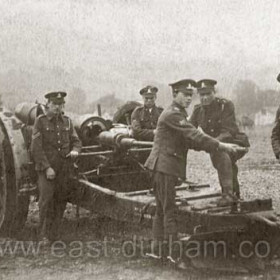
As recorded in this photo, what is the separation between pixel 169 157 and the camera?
5.05 metres

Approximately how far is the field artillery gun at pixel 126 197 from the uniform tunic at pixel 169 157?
5.1 inches

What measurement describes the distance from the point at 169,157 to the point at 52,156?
5.27 ft

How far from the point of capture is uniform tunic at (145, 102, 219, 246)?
16.2ft


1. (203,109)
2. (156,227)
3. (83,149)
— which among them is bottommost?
→ (156,227)

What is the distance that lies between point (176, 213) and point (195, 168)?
7.58 m

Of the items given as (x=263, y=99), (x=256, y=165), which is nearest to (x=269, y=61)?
(x=263, y=99)

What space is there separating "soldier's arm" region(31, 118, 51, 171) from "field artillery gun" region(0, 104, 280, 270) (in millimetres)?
156

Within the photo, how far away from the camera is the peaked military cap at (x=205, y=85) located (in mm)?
5858

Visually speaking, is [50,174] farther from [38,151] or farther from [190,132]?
[190,132]

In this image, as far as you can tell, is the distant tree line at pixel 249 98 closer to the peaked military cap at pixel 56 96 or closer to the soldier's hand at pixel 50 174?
the peaked military cap at pixel 56 96

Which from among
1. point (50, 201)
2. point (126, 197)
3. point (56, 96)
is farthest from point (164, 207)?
point (56, 96)

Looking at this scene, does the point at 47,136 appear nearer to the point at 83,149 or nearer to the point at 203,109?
the point at 83,149

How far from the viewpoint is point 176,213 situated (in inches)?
197

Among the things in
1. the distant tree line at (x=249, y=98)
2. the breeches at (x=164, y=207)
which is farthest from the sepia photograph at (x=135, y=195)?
the distant tree line at (x=249, y=98)
